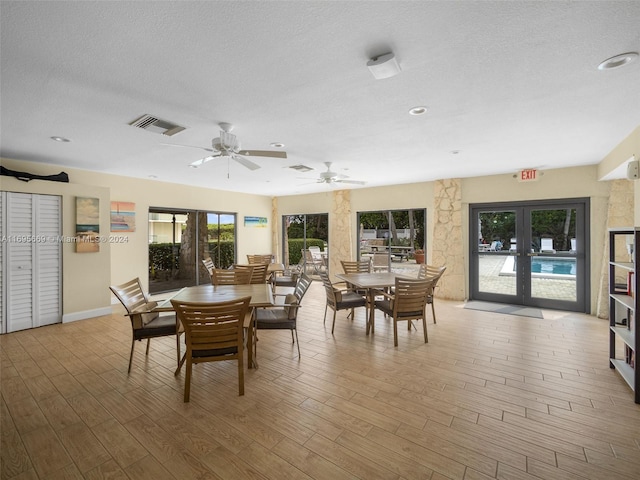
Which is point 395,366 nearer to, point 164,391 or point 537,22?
point 164,391

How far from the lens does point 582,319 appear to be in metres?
4.89

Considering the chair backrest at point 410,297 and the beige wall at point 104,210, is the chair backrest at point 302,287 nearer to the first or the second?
the chair backrest at point 410,297

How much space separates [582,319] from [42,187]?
348 inches

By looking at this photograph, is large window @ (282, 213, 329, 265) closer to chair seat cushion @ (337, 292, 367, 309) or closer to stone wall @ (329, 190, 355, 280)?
stone wall @ (329, 190, 355, 280)

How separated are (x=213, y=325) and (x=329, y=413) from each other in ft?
3.82

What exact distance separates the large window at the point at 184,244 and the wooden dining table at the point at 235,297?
12.8ft

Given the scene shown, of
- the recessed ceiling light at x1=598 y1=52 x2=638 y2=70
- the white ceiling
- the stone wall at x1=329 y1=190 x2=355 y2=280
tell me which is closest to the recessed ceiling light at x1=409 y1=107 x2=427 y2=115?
the white ceiling

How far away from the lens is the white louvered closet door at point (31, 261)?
4.31m

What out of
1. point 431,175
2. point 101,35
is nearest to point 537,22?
point 101,35

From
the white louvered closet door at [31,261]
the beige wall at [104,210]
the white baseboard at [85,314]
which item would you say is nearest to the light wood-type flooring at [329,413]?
the white louvered closet door at [31,261]

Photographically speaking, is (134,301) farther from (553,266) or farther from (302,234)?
(553,266)

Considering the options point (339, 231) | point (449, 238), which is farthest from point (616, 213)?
point (339, 231)

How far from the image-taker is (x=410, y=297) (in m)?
3.74

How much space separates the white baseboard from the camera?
4.84 m
